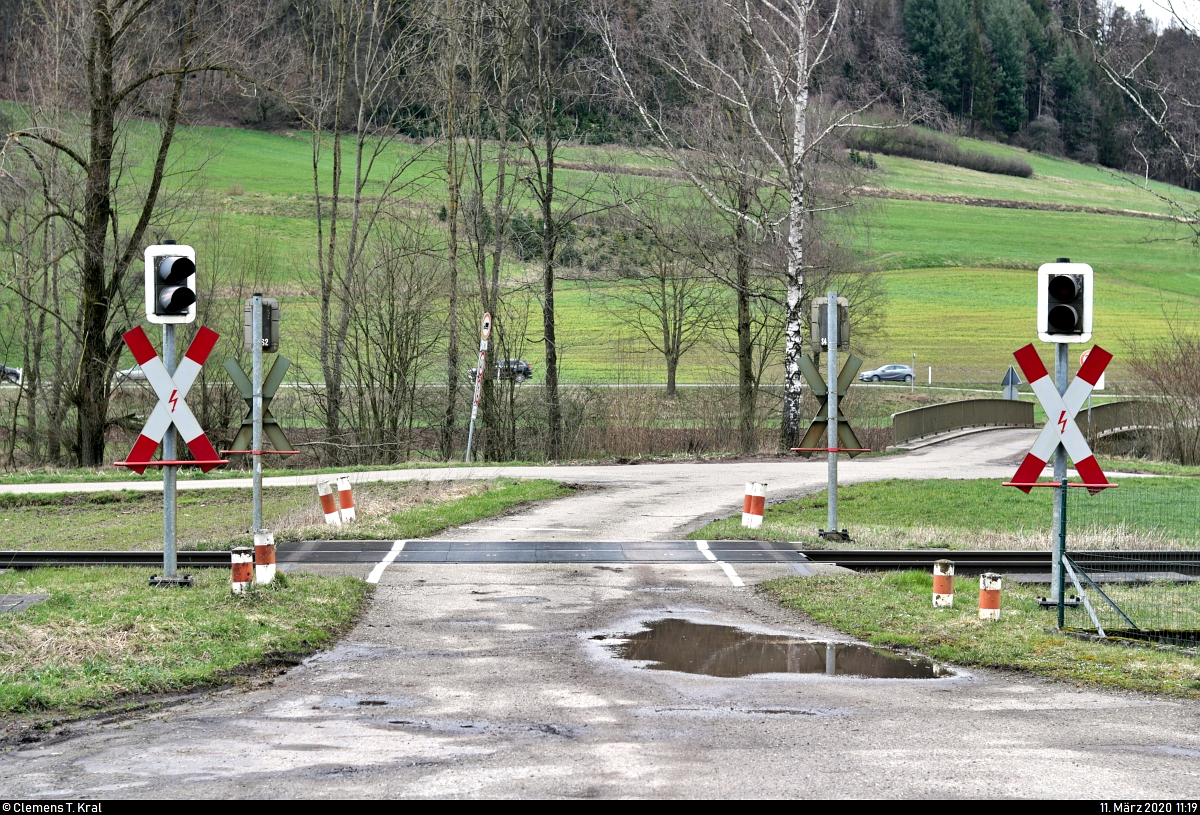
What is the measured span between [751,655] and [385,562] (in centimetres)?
626

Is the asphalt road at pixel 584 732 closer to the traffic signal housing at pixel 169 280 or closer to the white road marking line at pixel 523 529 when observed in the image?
the traffic signal housing at pixel 169 280

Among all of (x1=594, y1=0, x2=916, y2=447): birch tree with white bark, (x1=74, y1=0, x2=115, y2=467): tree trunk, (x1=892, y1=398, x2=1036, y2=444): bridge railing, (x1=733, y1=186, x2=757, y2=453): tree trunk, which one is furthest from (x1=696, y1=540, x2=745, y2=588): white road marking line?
(x1=892, y1=398, x2=1036, y2=444): bridge railing

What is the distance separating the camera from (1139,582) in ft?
47.8

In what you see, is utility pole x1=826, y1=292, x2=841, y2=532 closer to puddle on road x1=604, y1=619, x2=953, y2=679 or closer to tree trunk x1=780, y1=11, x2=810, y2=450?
puddle on road x1=604, y1=619, x2=953, y2=679

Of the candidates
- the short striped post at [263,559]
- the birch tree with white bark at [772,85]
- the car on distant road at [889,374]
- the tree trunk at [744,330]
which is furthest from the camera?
the car on distant road at [889,374]

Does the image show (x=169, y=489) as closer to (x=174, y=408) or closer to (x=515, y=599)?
(x=174, y=408)

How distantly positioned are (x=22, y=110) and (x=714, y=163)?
68.2ft

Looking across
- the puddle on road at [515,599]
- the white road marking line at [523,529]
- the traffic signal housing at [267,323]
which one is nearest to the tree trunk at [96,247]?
the traffic signal housing at [267,323]

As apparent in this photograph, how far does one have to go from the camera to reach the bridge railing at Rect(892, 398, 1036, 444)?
1516 inches

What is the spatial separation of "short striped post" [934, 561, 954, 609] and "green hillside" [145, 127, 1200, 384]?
89.9 feet

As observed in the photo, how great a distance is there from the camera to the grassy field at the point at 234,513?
17203 millimetres

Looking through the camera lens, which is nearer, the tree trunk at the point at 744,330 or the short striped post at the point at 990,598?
the short striped post at the point at 990,598

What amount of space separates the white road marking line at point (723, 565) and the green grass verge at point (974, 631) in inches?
17.5

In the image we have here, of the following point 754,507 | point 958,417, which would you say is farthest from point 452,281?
point 958,417
